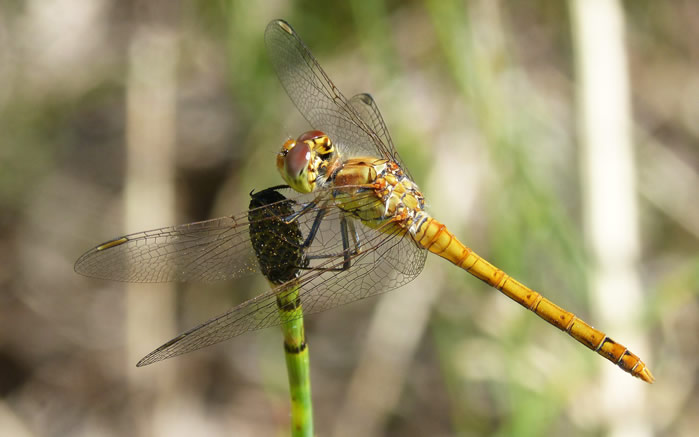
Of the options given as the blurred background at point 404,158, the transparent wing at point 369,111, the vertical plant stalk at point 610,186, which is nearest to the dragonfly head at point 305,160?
the transparent wing at point 369,111

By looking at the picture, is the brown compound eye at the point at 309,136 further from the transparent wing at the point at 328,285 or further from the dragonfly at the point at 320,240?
the transparent wing at the point at 328,285

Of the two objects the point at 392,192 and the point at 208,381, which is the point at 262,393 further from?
the point at 392,192

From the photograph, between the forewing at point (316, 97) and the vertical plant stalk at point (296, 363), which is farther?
the forewing at point (316, 97)

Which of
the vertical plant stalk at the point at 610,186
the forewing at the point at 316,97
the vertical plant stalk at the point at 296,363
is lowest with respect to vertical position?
the vertical plant stalk at the point at 296,363

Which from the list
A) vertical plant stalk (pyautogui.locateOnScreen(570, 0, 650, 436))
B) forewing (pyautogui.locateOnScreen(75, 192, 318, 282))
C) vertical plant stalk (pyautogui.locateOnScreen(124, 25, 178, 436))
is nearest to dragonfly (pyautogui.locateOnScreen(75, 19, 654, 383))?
forewing (pyautogui.locateOnScreen(75, 192, 318, 282))

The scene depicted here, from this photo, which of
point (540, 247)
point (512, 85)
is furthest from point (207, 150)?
point (540, 247)

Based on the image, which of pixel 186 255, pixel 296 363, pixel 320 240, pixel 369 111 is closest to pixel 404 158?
pixel 369 111

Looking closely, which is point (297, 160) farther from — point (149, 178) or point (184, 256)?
point (149, 178)
